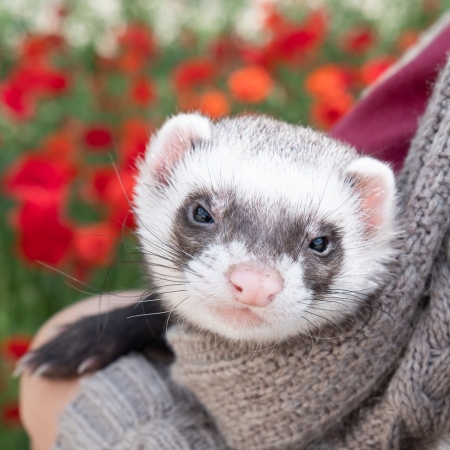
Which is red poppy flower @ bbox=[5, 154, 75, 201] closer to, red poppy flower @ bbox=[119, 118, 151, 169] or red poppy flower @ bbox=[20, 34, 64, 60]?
red poppy flower @ bbox=[119, 118, 151, 169]

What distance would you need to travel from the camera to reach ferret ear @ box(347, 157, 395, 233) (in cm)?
72

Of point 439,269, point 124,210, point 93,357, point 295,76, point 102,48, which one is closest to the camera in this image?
point 439,269

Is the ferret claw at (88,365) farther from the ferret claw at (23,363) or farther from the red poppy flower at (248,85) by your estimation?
the red poppy flower at (248,85)

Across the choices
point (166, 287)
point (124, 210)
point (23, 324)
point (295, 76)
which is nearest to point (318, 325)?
point (166, 287)

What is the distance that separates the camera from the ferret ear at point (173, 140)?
2.56 ft

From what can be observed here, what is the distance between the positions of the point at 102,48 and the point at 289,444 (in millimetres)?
1784

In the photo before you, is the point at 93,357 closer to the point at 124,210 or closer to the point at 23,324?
the point at 124,210

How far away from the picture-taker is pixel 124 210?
110 cm

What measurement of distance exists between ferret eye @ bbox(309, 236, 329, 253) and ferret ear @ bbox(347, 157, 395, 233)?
3.2 inches

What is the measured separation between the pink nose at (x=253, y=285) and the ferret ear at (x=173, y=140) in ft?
0.81

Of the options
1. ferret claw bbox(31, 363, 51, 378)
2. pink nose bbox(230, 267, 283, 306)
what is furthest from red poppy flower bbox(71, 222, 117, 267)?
pink nose bbox(230, 267, 283, 306)

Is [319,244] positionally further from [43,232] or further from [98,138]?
[98,138]

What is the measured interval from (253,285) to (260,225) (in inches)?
3.4

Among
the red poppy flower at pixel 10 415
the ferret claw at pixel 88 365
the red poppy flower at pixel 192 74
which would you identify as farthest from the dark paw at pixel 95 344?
the red poppy flower at pixel 192 74
